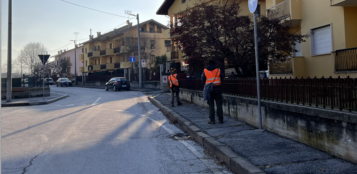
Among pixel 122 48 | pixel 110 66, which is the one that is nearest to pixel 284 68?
pixel 122 48

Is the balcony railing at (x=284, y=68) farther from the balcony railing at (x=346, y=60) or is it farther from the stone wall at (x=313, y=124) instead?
the stone wall at (x=313, y=124)

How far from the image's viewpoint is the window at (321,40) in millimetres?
13266

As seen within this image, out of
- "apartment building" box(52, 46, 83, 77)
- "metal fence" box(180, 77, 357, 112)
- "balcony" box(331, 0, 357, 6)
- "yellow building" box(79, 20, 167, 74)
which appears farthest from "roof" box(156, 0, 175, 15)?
"apartment building" box(52, 46, 83, 77)

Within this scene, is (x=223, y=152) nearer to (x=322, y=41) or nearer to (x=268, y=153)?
(x=268, y=153)

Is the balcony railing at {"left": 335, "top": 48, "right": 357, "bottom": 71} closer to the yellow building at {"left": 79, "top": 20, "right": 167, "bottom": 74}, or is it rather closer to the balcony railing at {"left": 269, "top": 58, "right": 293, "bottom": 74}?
the balcony railing at {"left": 269, "top": 58, "right": 293, "bottom": 74}

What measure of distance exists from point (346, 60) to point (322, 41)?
2.06 m

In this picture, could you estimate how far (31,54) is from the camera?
163 feet

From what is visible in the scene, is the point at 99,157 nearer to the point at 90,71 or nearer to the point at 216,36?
the point at 216,36

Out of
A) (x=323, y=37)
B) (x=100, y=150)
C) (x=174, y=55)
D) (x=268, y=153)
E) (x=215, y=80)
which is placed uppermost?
(x=174, y=55)

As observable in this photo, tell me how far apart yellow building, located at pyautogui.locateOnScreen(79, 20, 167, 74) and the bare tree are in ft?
41.9

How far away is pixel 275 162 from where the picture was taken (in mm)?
4434

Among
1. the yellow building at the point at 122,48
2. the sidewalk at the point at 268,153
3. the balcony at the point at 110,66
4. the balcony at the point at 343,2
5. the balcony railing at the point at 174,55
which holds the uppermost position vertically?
the yellow building at the point at 122,48

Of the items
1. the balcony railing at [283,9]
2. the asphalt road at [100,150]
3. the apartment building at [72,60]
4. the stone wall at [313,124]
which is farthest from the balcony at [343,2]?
the apartment building at [72,60]

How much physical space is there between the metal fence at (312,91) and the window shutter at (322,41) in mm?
7310
